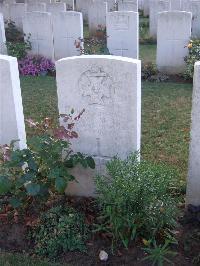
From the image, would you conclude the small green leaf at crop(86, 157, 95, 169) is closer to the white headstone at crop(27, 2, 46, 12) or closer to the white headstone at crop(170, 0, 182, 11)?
the white headstone at crop(27, 2, 46, 12)

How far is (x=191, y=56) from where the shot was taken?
27.6ft

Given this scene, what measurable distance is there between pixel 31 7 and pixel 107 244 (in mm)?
10680

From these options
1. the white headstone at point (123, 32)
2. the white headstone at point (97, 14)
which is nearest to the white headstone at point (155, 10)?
the white headstone at point (97, 14)

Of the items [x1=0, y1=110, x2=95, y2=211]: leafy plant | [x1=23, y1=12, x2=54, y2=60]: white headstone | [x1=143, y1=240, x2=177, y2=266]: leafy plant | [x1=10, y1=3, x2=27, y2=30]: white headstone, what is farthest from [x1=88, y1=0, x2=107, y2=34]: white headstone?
[x1=143, y1=240, x2=177, y2=266]: leafy plant

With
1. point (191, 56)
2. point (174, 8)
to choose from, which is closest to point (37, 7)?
point (174, 8)

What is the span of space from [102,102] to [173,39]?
5.14 meters

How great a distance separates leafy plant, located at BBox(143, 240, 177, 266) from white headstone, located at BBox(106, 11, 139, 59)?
597cm

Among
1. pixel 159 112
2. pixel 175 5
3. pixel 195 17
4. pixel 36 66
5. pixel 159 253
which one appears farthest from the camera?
pixel 175 5

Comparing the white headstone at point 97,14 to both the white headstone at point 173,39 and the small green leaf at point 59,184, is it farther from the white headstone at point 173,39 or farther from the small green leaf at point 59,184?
the small green leaf at point 59,184

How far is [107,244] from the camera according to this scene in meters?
3.68

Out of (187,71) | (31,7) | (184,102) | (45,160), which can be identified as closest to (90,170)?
(45,160)

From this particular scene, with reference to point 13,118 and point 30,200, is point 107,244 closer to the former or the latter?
point 30,200

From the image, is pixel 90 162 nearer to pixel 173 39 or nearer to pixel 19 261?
pixel 19 261

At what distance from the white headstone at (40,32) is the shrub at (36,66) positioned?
16 centimetres
